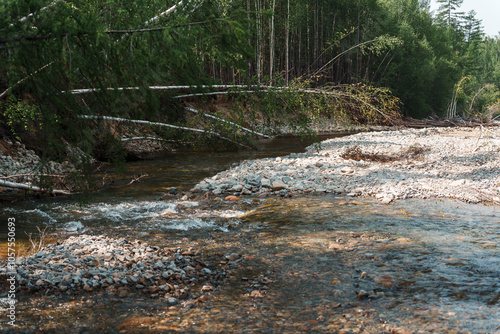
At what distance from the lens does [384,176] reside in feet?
34.4

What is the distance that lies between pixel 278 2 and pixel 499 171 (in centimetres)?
2487

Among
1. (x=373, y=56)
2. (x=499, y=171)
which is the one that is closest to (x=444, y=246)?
(x=499, y=171)

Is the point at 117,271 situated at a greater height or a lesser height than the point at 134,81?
lesser

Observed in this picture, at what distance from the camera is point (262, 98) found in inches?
319

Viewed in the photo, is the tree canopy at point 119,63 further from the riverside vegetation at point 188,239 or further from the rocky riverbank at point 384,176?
the rocky riverbank at point 384,176

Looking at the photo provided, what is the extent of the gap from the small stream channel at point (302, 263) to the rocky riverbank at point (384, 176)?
2.28ft

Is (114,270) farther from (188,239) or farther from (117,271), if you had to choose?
(188,239)

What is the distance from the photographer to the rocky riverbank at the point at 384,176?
9.15 m

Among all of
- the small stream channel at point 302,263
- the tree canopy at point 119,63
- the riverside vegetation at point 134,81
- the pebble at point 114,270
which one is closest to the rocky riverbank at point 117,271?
the pebble at point 114,270

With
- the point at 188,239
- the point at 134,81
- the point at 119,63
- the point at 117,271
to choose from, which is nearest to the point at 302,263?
the point at 188,239

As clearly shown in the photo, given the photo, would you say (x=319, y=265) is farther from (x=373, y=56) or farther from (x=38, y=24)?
(x=373, y=56)

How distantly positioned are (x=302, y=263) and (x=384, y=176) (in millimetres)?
6143

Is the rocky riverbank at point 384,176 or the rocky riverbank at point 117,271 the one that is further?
the rocky riverbank at point 384,176

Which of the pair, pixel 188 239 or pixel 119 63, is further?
pixel 188 239
